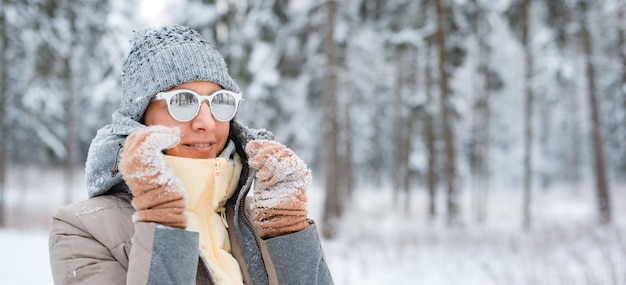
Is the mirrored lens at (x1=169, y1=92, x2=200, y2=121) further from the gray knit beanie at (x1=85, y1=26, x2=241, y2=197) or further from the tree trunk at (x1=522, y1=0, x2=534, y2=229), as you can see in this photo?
the tree trunk at (x1=522, y1=0, x2=534, y2=229)

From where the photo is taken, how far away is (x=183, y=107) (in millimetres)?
1771

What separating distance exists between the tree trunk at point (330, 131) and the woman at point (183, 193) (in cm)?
962

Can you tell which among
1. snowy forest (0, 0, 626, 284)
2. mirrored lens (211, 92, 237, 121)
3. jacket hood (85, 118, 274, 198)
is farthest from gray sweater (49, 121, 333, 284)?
snowy forest (0, 0, 626, 284)

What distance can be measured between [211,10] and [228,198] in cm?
1296

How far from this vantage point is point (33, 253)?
8266 mm

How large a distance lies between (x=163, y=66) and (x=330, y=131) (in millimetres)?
9924

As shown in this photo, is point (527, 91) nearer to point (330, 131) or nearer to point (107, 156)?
point (330, 131)

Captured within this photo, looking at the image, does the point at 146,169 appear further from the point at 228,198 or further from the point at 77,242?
the point at 228,198

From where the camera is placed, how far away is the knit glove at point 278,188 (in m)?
1.72

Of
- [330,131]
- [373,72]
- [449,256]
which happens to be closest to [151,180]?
[449,256]

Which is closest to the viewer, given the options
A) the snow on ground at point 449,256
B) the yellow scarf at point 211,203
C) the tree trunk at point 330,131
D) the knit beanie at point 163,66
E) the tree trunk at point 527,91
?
the yellow scarf at point 211,203

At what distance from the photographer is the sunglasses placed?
1.76 m

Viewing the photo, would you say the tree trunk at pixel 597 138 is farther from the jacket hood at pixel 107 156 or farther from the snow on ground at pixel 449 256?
the jacket hood at pixel 107 156

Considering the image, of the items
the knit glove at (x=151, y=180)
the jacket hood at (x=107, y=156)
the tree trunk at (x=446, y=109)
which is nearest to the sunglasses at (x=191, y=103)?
the jacket hood at (x=107, y=156)
